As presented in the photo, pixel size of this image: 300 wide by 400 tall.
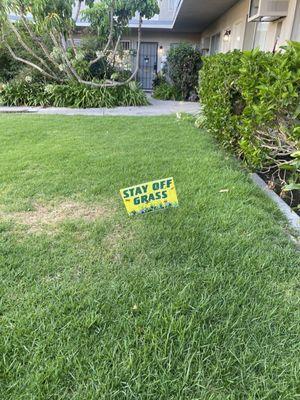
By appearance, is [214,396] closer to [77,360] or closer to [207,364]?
[207,364]

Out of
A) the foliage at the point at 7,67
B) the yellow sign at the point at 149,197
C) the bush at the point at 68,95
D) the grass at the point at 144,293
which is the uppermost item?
the foliage at the point at 7,67

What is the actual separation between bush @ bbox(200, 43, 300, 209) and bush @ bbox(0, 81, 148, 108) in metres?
4.85

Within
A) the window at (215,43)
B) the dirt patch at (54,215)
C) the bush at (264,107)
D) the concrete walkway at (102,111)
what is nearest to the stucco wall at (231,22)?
the window at (215,43)

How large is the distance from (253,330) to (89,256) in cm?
107

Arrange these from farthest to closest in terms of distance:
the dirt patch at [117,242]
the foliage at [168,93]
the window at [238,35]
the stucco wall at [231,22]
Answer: the foliage at [168,93], the window at [238,35], the stucco wall at [231,22], the dirt patch at [117,242]

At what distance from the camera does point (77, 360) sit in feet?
4.31

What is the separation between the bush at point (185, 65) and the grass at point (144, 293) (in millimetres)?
7803

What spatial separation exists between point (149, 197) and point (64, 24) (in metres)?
6.87

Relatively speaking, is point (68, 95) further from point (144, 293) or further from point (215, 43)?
point (144, 293)

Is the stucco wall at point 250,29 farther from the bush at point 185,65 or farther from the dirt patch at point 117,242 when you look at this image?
the dirt patch at point 117,242

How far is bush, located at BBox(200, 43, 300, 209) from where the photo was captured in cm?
227

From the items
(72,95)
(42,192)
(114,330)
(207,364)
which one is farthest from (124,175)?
(72,95)

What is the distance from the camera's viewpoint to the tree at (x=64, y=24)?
7.17 metres

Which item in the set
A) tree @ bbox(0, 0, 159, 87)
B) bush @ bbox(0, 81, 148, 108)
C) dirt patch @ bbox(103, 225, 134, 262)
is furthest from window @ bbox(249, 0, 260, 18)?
dirt patch @ bbox(103, 225, 134, 262)
